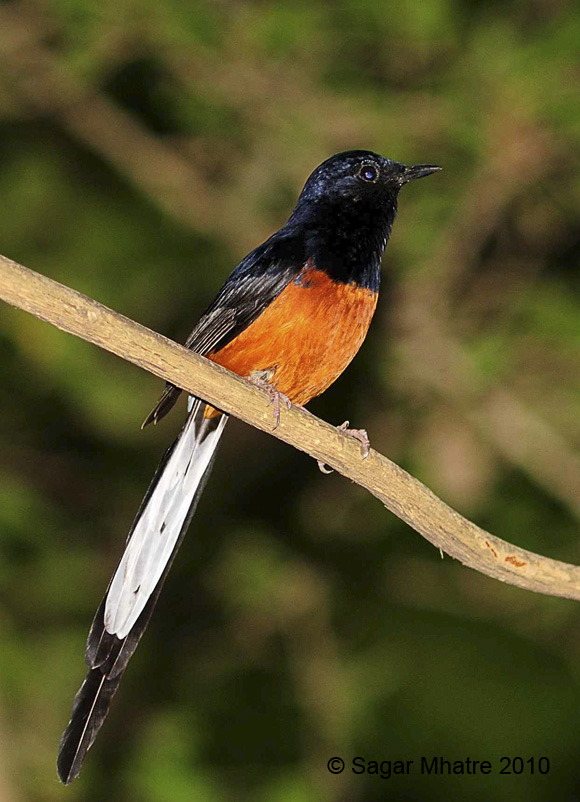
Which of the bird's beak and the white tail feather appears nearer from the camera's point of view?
the white tail feather

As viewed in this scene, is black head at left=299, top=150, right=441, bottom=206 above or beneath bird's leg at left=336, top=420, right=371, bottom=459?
above

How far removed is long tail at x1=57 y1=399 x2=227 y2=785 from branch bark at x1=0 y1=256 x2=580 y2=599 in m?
1.15

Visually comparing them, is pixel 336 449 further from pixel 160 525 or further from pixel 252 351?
pixel 160 525

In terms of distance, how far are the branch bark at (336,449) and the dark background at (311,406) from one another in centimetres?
320

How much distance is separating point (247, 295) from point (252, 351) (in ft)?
1.02

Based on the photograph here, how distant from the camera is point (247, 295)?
16.6 feet

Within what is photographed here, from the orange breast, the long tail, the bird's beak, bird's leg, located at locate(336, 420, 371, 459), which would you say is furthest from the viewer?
the bird's beak

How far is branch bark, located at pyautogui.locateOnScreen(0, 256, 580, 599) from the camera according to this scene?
348 centimetres

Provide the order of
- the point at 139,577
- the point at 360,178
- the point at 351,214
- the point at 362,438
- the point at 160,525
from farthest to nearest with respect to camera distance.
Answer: the point at 360,178, the point at 351,214, the point at 160,525, the point at 139,577, the point at 362,438

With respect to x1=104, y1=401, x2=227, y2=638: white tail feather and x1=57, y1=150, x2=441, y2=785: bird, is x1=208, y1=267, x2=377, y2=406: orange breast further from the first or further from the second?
x1=104, y1=401, x2=227, y2=638: white tail feather

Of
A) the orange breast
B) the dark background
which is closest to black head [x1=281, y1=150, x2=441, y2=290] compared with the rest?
the orange breast

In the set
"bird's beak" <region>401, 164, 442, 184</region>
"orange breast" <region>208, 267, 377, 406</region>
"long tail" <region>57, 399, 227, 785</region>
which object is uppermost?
"bird's beak" <region>401, 164, 442, 184</region>

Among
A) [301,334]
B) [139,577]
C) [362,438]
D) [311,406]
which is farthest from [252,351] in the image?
[311,406]

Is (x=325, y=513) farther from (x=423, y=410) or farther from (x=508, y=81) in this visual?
(x=508, y=81)
